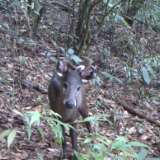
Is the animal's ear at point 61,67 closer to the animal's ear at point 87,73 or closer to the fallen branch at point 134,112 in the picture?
the animal's ear at point 87,73

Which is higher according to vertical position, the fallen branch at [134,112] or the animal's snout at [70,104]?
the animal's snout at [70,104]

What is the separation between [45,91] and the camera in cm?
648

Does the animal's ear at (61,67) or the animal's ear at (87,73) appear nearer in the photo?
the animal's ear at (61,67)

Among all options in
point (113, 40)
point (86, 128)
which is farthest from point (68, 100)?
point (113, 40)

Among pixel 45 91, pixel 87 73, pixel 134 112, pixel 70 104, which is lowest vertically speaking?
pixel 134 112

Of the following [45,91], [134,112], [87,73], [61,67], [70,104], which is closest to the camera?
[70,104]

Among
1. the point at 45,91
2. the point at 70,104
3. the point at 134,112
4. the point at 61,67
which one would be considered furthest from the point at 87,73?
the point at 134,112

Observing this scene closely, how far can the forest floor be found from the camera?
15.7ft

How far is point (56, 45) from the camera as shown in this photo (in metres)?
8.35

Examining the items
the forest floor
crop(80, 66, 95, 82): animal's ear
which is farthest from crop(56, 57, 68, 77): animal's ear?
the forest floor

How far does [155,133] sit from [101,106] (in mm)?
1342

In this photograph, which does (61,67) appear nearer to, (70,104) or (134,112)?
(70,104)

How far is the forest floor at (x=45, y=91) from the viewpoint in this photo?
479cm

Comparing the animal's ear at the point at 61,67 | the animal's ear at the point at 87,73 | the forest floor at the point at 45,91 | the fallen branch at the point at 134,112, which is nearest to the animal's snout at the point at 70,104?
the forest floor at the point at 45,91
